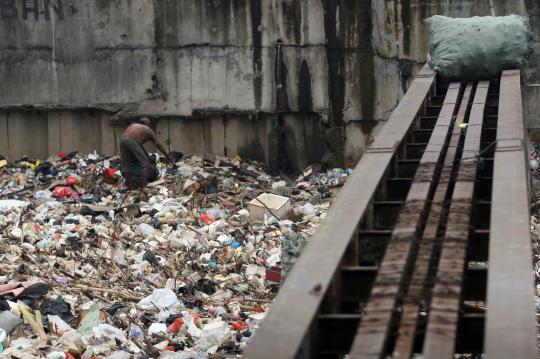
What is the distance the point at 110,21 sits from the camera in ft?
42.2

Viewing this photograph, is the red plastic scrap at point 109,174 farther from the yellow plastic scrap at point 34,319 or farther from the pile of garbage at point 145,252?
the yellow plastic scrap at point 34,319

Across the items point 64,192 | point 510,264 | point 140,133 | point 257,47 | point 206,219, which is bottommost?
point 206,219

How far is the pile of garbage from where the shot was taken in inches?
290

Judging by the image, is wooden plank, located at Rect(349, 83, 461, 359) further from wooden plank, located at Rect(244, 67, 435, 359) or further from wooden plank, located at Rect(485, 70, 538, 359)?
wooden plank, located at Rect(485, 70, 538, 359)

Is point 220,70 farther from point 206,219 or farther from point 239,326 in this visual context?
point 239,326

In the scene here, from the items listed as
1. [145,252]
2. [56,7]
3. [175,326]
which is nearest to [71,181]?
[56,7]

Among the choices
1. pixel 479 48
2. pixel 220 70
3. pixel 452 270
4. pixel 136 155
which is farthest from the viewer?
pixel 220 70

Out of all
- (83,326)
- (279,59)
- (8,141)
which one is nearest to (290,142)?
(279,59)

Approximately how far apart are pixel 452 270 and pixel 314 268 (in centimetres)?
53

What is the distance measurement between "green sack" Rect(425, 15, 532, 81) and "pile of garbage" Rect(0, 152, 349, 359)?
1896 mm

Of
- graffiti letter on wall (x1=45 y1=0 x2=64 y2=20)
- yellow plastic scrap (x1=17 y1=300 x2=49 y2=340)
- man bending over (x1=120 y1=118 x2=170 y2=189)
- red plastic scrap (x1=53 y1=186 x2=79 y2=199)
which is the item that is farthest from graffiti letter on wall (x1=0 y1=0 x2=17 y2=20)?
yellow plastic scrap (x1=17 y1=300 x2=49 y2=340)

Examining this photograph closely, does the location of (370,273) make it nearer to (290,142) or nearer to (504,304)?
(504,304)

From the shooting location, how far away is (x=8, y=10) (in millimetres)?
13086

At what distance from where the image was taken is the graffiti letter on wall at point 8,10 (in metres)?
13.1
